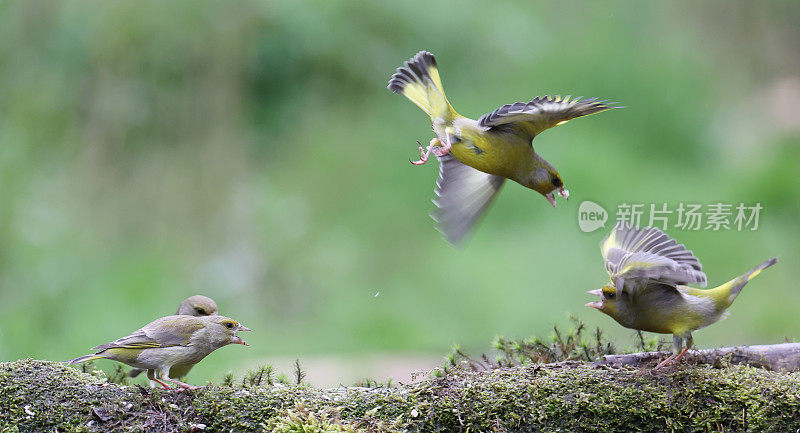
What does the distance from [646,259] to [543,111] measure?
1015 mm

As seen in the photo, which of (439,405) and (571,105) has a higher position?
(571,105)

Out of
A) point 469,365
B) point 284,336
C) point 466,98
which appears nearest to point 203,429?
point 469,365

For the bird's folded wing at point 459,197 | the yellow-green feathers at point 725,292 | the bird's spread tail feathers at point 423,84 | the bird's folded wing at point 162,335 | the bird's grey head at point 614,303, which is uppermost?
the bird's spread tail feathers at point 423,84

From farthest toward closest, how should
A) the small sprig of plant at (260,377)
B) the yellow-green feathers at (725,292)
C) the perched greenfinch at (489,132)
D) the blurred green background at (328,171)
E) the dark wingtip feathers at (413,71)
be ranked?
the blurred green background at (328,171) → the small sprig of plant at (260,377) → the yellow-green feathers at (725,292) → the dark wingtip feathers at (413,71) → the perched greenfinch at (489,132)

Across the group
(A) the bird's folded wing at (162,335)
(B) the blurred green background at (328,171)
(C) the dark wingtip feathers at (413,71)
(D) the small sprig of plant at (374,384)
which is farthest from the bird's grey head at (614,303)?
(B) the blurred green background at (328,171)

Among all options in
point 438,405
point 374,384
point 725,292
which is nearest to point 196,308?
point 374,384

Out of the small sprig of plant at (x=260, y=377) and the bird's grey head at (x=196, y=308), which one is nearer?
the small sprig of plant at (x=260, y=377)

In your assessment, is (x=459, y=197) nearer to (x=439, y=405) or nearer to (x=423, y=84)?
(x=423, y=84)

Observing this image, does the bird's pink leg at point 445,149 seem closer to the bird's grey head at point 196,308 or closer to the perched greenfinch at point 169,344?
the perched greenfinch at point 169,344

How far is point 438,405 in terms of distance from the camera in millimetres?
3275

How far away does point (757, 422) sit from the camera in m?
3.28

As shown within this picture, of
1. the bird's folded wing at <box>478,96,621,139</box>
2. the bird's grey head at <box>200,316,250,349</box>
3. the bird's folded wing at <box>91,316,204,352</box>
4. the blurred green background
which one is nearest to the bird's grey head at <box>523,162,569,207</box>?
the bird's folded wing at <box>478,96,621,139</box>

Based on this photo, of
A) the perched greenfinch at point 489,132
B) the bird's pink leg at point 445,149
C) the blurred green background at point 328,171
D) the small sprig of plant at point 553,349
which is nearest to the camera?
the perched greenfinch at point 489,132

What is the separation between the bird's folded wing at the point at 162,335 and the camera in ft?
11.1
